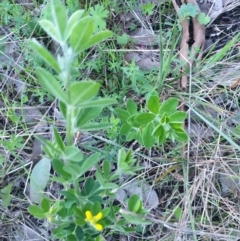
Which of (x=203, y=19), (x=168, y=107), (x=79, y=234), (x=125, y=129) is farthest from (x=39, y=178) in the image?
(x=203, y=19)

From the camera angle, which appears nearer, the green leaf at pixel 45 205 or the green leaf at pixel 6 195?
the green leaf at pixel 45 205

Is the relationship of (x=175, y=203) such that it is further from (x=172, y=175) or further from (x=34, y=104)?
(x=34, y=104)

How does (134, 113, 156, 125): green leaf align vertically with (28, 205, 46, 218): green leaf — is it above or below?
A: above

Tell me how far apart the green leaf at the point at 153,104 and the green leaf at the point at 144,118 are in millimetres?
21

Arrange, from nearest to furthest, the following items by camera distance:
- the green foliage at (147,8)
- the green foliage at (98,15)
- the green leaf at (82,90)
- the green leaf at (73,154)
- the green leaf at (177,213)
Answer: the green leaf at (82,90) < the green leaf at (73,154) < the green leaf at (177,213) < the green foliage at (98,15) < the green foliage at (147,8)

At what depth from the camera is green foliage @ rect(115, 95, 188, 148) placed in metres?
1.82

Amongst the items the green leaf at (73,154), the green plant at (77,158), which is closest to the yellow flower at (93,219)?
the green plant at (77,158)

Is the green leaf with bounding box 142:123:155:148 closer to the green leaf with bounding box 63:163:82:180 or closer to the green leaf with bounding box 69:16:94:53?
the green leaf with bounding box 63:163:82:180

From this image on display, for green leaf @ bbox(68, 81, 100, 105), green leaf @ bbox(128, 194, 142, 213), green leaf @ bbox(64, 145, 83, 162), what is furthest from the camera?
green leaf @ bbox(128, 194, 142, 213)

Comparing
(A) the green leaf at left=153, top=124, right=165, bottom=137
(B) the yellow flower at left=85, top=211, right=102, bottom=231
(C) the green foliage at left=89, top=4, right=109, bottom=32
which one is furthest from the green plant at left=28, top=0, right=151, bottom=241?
(C) the green foliage at left=89, top=4, right=109, bottom=32

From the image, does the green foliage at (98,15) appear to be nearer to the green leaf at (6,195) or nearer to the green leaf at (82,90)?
the green leaf at (6,195)

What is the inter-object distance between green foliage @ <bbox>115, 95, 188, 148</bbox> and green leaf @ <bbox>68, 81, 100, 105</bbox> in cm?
67

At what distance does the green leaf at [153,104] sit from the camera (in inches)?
71.7

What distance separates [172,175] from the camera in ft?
7.02
